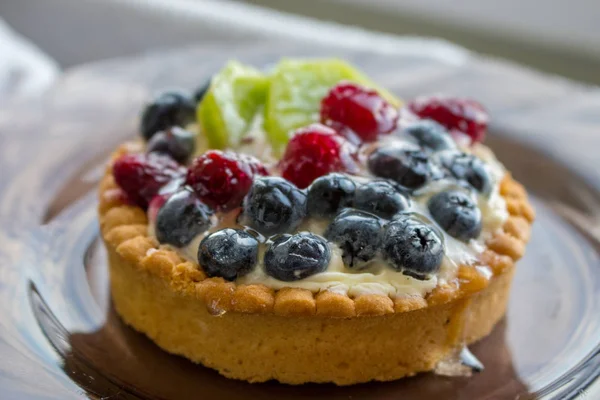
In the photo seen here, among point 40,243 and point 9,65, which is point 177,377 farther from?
point 9,65

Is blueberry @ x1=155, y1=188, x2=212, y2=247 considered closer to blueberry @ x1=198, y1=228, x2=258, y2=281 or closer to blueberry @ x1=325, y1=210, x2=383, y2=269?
blueberry @ x1=198, y1=228, x2=258, y2=281

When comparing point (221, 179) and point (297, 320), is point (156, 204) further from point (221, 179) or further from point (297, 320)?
point (297, 320)

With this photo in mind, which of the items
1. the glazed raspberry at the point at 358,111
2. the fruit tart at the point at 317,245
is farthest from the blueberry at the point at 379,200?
the glazed raspberry at the point at 358,111

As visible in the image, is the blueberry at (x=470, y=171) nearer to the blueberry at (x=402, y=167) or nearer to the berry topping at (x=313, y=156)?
the blueberry at (x=402, y=167)

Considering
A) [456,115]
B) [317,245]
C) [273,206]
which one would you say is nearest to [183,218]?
[273,206]

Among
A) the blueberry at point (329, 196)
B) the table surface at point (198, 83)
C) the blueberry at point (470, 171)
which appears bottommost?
the table surface at point (198, 83)

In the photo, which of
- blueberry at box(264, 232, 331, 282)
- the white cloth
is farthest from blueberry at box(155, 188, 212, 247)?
the white cloth
